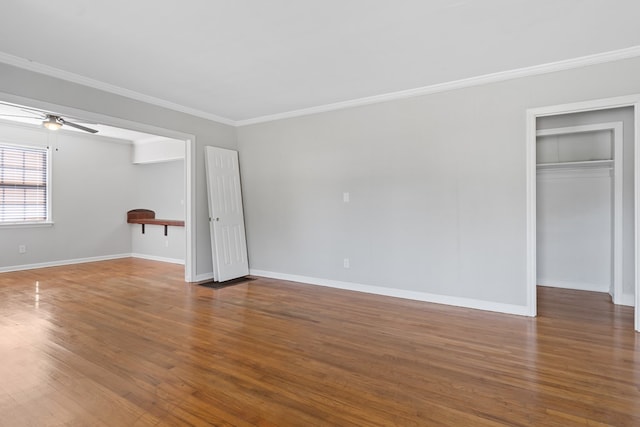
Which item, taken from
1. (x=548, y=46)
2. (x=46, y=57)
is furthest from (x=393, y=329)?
(x=46, y=57)

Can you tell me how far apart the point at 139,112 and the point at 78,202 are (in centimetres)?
369

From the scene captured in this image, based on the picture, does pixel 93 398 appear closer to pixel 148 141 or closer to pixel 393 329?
pixel 393 329

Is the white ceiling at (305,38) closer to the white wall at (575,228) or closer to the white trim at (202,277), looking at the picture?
the white wall at (575,228)

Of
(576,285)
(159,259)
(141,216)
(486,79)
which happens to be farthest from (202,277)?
(576,285)

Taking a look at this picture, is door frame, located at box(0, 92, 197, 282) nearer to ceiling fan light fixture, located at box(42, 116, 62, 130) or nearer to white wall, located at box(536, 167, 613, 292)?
ceiling fan light fixture, located at box(42, 116, 62, 130)

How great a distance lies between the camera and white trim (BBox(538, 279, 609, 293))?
428 cm

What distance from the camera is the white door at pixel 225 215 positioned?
4926mm

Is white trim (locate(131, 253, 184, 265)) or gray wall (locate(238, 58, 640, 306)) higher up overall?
gray wall (locate(238, 58, 640, 306))

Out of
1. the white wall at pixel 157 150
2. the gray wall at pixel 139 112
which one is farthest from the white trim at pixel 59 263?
the gray wall at pixel 139 112

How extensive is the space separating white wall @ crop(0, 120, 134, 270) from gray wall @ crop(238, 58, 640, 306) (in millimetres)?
3886

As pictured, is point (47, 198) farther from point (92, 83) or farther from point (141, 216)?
point (92, 83)

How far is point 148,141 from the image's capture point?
707 centimetres

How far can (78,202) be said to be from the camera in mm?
6605

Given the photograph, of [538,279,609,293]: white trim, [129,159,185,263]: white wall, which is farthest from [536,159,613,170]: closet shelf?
[129,159,185,263]: white wall
